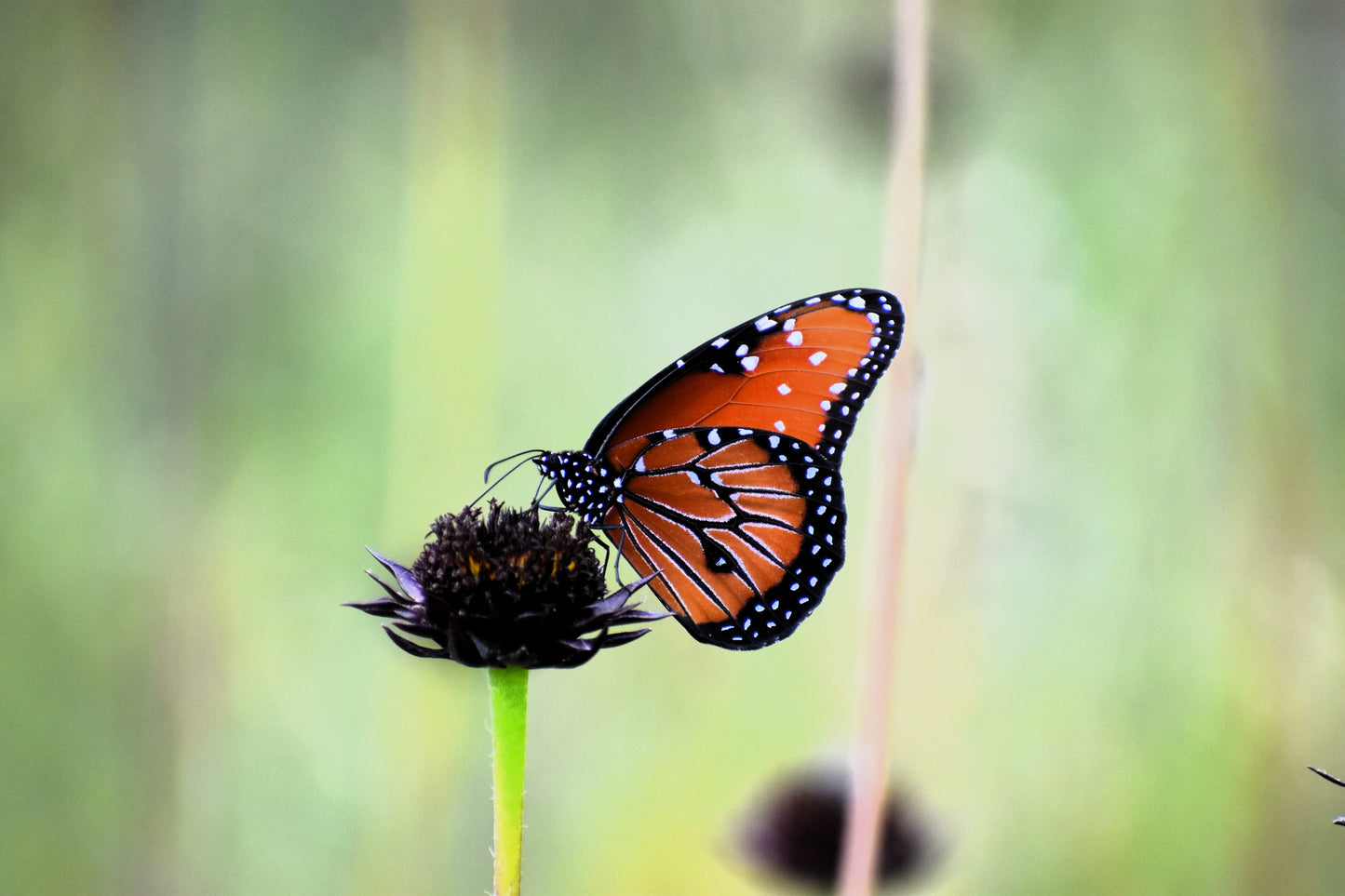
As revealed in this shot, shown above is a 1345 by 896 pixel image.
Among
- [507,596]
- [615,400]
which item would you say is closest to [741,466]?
[507,596]

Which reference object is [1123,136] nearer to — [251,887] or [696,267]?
[696,267]

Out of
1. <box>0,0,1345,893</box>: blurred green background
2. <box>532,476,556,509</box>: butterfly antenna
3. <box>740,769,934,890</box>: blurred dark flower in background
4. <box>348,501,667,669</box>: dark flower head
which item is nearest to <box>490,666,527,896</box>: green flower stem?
<box>348,501,667,669</box>: dark flower head

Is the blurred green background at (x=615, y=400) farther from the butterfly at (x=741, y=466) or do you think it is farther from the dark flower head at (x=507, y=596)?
the dark flower head at (x=507, y=596)

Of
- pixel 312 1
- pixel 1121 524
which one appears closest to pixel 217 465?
pixel 312 1

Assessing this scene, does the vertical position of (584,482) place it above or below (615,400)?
below

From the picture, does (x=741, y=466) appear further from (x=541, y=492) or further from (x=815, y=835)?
(x=815, y=835)

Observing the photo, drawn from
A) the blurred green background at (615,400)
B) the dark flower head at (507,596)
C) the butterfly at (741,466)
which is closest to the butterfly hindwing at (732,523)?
the butterfly at (741,466)
